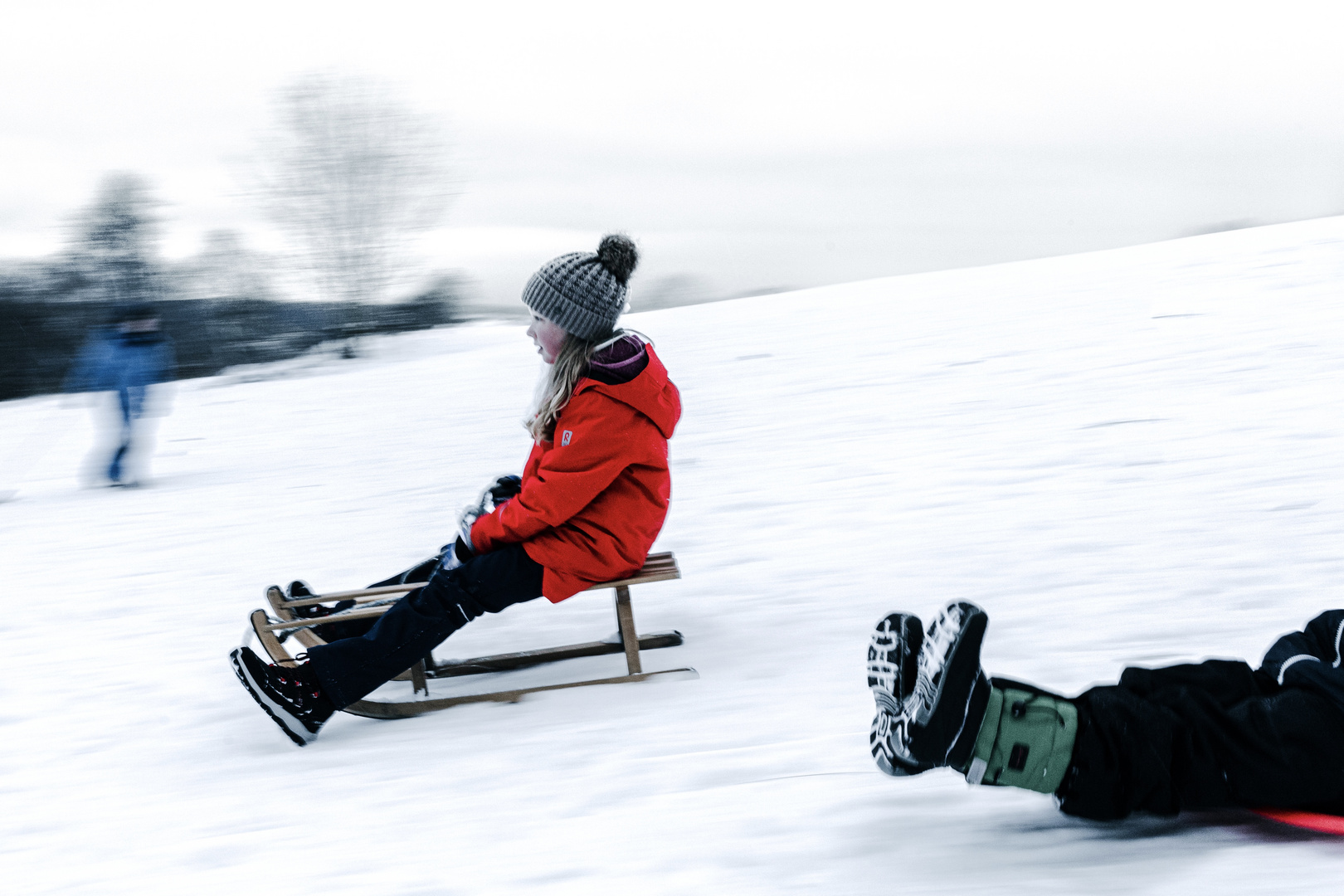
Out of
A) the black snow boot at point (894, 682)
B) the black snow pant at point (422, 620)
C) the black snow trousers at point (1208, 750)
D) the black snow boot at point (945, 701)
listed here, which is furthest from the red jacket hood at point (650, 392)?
the black snow trousers at point (1208, 750)

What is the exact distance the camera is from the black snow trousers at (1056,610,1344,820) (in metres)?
2.09

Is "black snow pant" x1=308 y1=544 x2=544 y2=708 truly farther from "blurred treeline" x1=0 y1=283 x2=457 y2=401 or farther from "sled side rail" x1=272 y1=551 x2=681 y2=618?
"blurred treeline" x1=0 y1=283 x2=457 y2=401

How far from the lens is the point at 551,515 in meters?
3.25

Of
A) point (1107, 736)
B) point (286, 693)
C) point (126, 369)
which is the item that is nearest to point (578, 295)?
point (286, 693)

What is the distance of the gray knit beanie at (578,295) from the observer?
3344mm

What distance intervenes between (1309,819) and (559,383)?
217 cm

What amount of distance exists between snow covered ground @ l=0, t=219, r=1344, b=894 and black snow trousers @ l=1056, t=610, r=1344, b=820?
117mm

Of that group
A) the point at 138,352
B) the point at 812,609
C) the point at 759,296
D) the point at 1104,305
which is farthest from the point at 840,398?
the point at 759,296

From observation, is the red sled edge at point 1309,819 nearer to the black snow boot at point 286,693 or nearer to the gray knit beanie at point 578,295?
the gray knit beanie at point 578,295

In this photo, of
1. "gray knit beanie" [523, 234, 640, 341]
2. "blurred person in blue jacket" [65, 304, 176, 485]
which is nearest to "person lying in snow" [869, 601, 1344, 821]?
"gray knit beanie" [523, 234, 640, 341]

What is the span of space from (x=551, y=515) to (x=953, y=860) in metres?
1.50

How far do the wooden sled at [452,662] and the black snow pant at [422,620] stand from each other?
3.8 inches

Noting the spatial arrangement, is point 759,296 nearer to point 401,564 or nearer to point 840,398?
point 840,398

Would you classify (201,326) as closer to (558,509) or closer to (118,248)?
(118,248)
